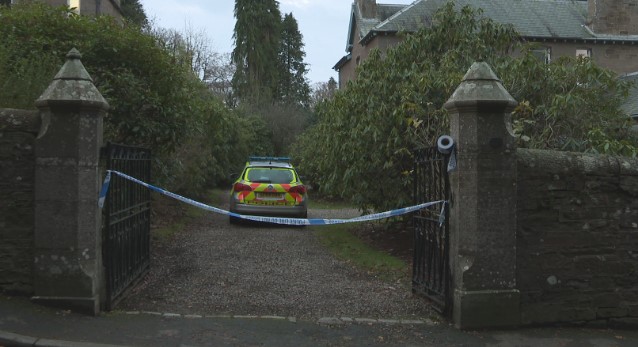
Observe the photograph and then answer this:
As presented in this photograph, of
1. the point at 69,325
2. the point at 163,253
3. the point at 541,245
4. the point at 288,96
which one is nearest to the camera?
the point at 69,325

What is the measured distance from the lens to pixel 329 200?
25953 mm

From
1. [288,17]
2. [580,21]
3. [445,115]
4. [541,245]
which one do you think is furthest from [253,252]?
[288,17]

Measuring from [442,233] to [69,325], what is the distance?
13.1 feet

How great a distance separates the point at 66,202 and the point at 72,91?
3.75 ft

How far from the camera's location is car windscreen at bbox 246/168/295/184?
14365mm

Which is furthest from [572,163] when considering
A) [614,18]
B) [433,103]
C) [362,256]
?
[614,18]

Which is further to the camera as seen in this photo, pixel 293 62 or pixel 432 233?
pixel 293 62

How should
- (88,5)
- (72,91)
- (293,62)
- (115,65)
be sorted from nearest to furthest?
(72,91) → (115,65) → (88,5) → (293,62)

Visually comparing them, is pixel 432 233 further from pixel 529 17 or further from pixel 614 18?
pixel 614 18

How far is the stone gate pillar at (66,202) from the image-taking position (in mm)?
6043

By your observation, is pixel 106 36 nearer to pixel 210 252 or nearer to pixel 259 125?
pixel 210 252

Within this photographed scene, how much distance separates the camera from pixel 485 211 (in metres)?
6.19

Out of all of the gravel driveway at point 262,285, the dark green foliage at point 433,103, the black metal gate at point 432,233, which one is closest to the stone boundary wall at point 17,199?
the gravel driveway at point 262,285

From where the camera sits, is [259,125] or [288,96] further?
[288,96]
